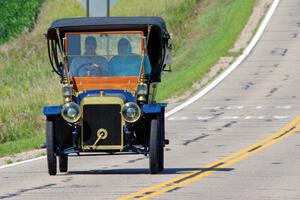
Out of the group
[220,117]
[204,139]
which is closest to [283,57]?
[220,117]

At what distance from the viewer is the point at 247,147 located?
23438mm

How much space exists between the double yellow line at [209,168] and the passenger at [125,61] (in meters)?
Answer: 1.99

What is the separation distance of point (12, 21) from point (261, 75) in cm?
3510

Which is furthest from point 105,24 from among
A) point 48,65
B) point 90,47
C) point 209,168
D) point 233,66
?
point 48,65

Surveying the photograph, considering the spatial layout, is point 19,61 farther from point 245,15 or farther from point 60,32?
point 60,32

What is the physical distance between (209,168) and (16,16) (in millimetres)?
57335

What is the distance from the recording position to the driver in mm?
18766

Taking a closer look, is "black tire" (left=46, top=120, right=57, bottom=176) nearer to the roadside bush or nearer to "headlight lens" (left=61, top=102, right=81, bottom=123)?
"headlight lens" (left=61, top=102, right=81, bottom=123)

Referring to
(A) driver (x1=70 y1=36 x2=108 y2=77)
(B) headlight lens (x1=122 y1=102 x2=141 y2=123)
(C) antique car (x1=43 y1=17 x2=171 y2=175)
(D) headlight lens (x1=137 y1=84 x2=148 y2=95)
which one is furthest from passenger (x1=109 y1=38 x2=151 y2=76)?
(B) headlight lens (x1=122 y1=102 x2=141 y2=123)

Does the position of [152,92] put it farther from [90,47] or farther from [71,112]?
[71,112]

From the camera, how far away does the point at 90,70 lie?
61.7ft

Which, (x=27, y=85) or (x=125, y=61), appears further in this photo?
(x=27, y=85)

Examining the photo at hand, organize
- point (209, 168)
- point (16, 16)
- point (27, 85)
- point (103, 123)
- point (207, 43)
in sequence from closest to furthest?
point (103, 123) → point (209, 168) → point (27, 85) → point (207, 43) → point (16, 16)

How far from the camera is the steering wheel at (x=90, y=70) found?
1875cm
